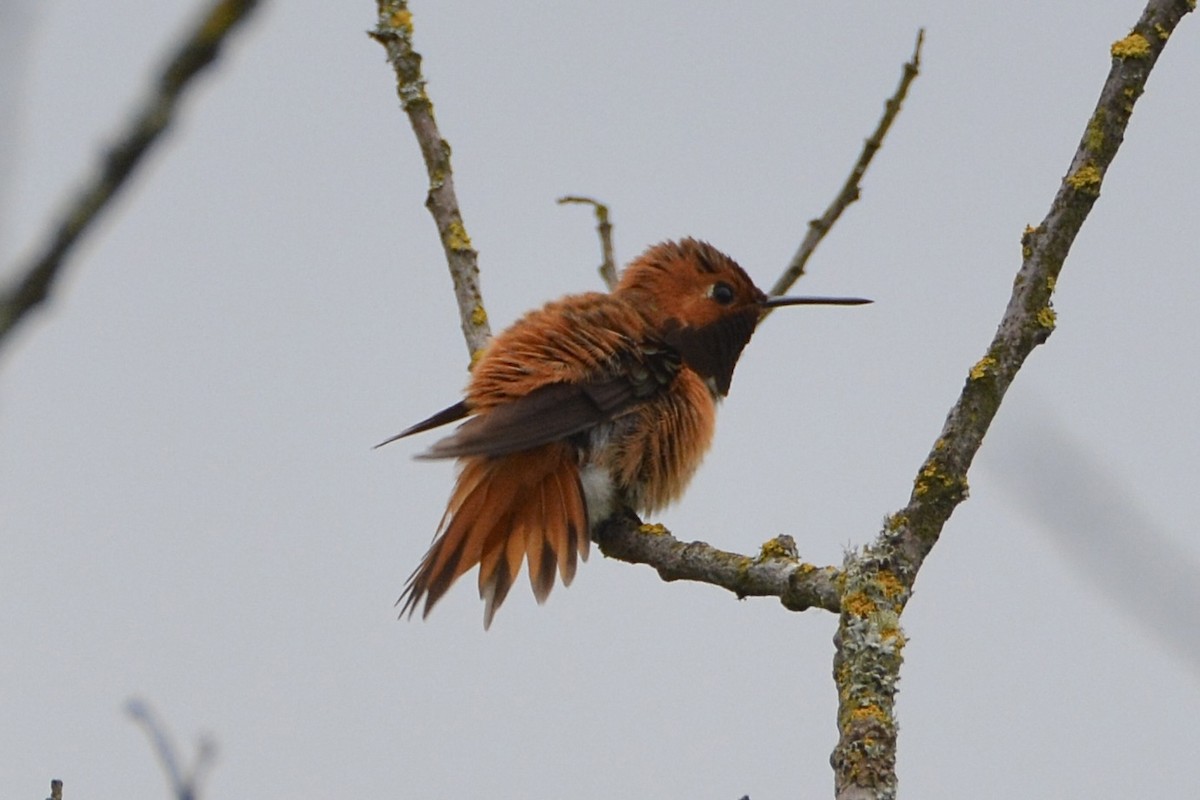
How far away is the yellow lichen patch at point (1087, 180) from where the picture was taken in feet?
8.49

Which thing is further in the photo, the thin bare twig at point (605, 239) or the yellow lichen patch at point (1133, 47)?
the thin bare twig at point (605, 239)

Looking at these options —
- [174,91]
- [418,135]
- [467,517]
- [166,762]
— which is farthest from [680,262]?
[174,91]

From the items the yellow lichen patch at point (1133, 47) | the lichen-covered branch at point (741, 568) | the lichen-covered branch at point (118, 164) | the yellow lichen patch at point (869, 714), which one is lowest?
the lichen-covered branch at point (118, 164)

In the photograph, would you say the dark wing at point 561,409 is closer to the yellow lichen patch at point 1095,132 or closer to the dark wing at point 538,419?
the dark wing at point 538,419

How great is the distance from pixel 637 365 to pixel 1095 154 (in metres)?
1.90

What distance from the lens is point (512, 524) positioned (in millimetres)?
3986

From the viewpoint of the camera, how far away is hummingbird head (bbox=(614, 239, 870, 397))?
15.3 feet

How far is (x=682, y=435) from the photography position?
172 inches

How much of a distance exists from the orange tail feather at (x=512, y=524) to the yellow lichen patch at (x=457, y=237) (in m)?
0.73

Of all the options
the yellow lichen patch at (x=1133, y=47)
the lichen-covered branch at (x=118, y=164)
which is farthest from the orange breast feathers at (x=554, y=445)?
the lichen-covered branch at (x=118, y=164)

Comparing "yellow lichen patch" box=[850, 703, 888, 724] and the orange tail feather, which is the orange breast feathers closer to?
the orange tail feather

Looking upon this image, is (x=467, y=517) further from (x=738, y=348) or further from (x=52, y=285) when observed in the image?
(x=52, y=285)

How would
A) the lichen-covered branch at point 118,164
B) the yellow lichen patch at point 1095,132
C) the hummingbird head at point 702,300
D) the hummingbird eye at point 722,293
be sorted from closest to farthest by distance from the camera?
the lichen-covered branch at point 118,164, the yellow lichen patch at point 1095,132, the hummingbird head at point 702,300, the hummingbird eye at point 722,293

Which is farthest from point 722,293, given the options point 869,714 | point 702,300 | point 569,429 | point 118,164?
point 118,164
